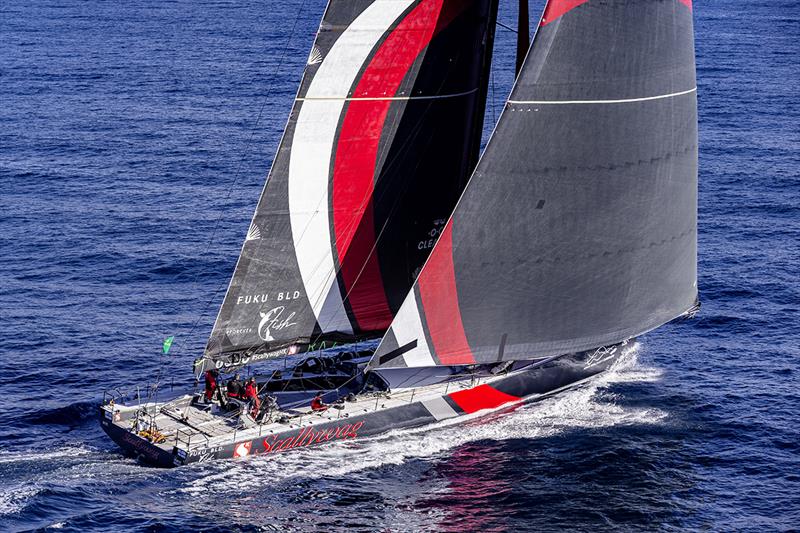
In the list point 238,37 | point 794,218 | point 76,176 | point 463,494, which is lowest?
point 463,494

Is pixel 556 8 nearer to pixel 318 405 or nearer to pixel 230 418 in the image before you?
pixel 318 405

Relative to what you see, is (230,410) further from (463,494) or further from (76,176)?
(76,176)

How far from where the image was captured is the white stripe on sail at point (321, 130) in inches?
1804

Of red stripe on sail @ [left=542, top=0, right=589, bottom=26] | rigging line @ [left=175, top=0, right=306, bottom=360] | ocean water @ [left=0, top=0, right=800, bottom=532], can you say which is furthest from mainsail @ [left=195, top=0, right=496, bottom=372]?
rigging line @ [left=175, top=0, right=306, bottom=360]

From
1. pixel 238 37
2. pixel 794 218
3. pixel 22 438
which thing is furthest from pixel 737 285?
pixel 238 37

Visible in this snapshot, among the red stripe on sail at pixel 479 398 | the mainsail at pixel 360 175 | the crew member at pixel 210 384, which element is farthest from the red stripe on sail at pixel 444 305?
the crew member at pixel 210 384

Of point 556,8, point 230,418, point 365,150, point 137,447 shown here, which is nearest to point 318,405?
point 230,418

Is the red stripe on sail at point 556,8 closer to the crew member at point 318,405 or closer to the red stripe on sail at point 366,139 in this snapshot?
the red stripe on sail at point 366,139

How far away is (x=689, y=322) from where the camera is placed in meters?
63.3

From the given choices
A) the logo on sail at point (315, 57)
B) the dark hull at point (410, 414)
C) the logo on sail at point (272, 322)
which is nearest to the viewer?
the logo on sail at point (315, 57)

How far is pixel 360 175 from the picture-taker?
4831cm

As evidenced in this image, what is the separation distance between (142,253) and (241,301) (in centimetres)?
2424

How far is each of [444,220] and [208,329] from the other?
16.6 meters

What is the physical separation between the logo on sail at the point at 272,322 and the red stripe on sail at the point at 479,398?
7.36m
